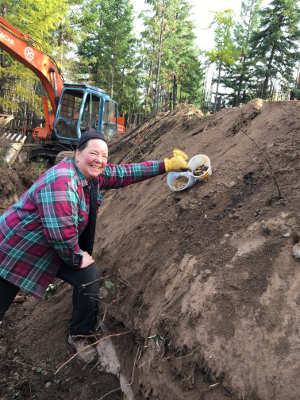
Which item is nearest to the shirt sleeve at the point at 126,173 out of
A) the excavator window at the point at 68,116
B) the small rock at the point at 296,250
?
the small rock at the point at 296,250

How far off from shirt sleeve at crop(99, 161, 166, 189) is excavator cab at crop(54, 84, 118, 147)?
667 centimetres

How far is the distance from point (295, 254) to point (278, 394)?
83 cm

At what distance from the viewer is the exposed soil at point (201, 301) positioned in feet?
→ 5.24

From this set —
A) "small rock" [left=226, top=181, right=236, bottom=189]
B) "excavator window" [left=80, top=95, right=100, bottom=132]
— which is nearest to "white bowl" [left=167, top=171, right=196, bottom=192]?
"small rock" [left=226, top=181, right=236, bottom=189]

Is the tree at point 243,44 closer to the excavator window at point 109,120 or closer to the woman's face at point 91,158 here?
the excavator window at point 109,120

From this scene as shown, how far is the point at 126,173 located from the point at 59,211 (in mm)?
990

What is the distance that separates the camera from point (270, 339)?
1561 millimetres

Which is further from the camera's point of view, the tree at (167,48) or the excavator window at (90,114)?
the tree at (167,48)

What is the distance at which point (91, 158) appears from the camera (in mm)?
2229

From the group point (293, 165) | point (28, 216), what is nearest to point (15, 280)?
point (28, 216)

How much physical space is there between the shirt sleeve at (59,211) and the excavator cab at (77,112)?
24.2 feet

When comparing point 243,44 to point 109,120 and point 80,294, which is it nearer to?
point 109,120

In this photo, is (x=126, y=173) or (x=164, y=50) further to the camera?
(x=164, y=50)

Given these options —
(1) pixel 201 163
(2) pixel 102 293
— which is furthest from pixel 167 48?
(2) pixel 102 293
